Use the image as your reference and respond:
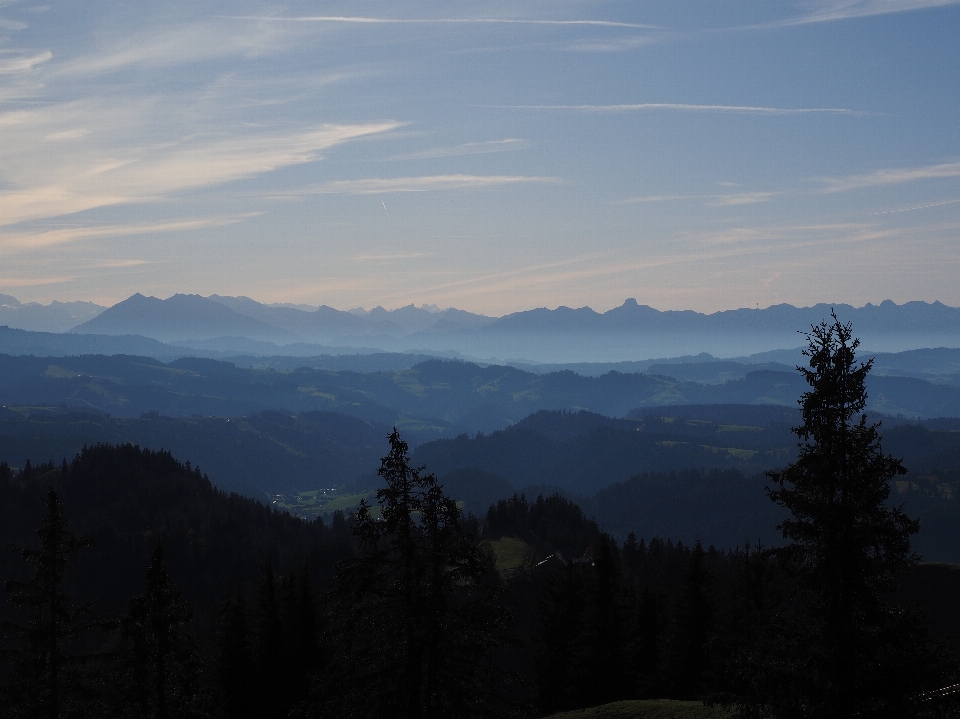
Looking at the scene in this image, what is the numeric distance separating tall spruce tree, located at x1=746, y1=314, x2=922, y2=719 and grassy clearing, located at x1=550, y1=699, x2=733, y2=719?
654 inches

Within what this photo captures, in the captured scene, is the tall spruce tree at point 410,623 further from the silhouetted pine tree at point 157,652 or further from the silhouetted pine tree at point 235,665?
the silhouetted pine tree at point 235,665

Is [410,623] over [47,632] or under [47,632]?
over

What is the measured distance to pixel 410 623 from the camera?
1028 inches

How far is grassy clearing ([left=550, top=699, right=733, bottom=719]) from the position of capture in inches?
1471

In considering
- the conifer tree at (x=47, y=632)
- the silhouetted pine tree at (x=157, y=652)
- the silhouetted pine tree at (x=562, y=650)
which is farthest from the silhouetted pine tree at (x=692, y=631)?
the conifer tree at (x=47, y=632)

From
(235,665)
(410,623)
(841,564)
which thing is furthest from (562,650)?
(841,564)

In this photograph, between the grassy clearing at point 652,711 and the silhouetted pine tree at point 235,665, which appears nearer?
the grassy clearing at point 652,711

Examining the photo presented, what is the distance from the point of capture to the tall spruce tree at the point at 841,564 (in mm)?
20625

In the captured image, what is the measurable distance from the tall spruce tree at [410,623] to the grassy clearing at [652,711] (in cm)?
1531

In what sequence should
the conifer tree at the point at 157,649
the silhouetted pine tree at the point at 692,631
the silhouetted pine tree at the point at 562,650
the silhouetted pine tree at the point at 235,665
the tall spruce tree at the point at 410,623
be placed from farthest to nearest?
1. the silhouetted pine tree at the point at 562,650
2. the silhouetted pine tree at the point at 692,631
3. the silhouetted pine tree at the point at 235,665
4. the conifer tree at the point at 157,649
5. the tall spruce tree at the point at 410,623

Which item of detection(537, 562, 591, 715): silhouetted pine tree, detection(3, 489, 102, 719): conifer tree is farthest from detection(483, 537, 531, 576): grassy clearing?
detection(3, 489, 102, 719): conifer tree

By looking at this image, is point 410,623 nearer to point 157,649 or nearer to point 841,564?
point 841,564

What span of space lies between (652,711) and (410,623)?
19.8 meters

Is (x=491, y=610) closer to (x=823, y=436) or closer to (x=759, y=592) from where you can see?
(x=823, y=436)
